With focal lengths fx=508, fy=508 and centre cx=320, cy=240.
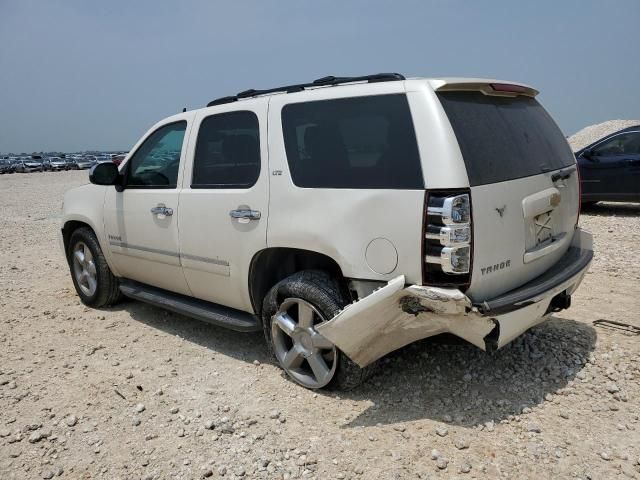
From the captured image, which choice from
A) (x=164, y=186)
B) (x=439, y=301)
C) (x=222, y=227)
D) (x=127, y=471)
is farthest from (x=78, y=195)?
(x=439, y=301)

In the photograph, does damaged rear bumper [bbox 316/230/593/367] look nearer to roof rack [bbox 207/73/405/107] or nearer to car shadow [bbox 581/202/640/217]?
roof rack [bbox 207/73/405/107]

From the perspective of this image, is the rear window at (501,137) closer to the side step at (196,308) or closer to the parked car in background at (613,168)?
the side step at (196,308)

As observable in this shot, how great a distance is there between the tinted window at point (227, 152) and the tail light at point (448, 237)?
1365 mm

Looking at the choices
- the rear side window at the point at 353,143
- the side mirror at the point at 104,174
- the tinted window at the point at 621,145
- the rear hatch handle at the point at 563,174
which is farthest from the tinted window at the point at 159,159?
the tinted window at the point at 621,145

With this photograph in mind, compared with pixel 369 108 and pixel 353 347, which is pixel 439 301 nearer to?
pixel 353 347

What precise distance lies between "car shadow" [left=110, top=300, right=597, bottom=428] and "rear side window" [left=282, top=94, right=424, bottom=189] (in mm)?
1398

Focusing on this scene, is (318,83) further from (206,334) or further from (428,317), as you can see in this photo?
(206,334)

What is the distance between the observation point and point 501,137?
9.93 feet

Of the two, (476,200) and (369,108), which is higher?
(369,108)

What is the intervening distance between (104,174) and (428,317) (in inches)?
127

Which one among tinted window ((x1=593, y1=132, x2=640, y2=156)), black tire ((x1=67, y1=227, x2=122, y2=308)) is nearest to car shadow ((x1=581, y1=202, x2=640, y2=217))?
tinted window ((x1=593, y1=132, x2=640, y2=156))

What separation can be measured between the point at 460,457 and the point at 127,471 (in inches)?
70.1

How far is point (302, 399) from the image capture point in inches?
132

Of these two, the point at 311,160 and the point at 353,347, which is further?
the point at 311,160
